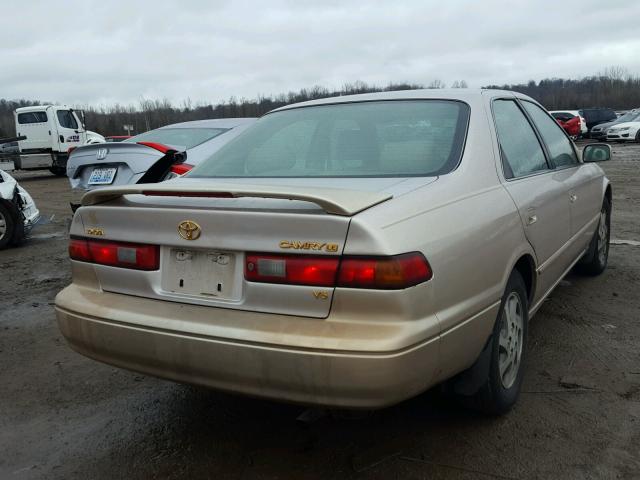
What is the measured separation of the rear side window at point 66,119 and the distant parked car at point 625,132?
71.5ft

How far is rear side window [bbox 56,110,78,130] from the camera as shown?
70.3ft

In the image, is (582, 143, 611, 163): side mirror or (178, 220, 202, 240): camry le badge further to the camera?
(582, 143, 611, 163): side mirror

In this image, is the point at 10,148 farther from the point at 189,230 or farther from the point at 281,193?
the point at 281,193

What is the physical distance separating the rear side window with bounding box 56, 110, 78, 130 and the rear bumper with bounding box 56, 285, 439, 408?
21.3 m

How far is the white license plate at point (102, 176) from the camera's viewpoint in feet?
21.4

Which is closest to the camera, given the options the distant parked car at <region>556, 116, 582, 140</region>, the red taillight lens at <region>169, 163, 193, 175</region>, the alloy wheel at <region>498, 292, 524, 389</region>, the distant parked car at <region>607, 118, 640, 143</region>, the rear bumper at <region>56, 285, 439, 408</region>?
the rear bumper at <region>56, 285, 439, 408</region>

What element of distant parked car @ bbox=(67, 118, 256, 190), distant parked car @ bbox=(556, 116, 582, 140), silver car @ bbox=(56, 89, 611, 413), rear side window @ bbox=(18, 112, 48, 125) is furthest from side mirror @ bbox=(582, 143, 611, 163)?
distant parked car @ bbox=(556, 116, 582, 140)

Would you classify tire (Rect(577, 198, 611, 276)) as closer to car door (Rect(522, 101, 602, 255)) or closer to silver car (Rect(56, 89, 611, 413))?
car door (Rect(522, 101, 602, 255))

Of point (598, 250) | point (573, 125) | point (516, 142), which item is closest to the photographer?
point (516, 142)

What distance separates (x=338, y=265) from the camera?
2047mm

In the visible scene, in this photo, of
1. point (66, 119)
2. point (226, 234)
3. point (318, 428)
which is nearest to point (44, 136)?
point (66, 119)

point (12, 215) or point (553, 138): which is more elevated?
point (553, 138)

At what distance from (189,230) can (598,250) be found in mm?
3919

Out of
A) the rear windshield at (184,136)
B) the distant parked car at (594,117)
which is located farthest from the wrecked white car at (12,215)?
the distant parked car at (594,117)
